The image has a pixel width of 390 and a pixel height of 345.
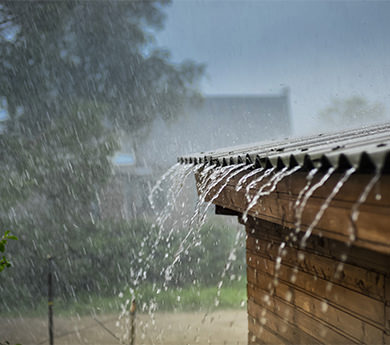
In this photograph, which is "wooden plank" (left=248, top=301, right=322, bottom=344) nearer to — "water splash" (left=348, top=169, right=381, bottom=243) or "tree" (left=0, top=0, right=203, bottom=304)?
"water splash" (left=348, top=169, right=381, bottom=243)

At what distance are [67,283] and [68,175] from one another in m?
3.30

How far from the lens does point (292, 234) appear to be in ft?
8.17

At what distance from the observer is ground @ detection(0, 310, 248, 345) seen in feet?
31.9

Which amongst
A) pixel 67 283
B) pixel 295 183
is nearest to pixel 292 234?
pixel 295 183

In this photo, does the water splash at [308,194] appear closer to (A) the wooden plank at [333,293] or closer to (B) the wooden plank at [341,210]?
(B) the wooden plank at [341,210]

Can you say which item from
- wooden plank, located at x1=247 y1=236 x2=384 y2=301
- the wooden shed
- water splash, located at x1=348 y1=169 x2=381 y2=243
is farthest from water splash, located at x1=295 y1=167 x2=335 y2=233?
wooden plank, located at x1=247 y1=236 x2=384 y2=301

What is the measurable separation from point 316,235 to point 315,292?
39cm

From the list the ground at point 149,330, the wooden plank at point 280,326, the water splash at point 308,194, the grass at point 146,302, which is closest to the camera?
the water splash at point 308,194

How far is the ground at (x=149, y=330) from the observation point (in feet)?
31.9

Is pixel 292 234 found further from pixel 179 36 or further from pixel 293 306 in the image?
pixel 179 36

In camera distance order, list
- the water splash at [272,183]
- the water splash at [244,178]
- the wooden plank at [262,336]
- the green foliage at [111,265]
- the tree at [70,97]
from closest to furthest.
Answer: the water splash at [272,183]
the water splash at [244,178]
the wooden plank at [262,336]
the green foliage at [111,265]
the tree at [70,97]

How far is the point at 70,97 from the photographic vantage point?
16062 mm

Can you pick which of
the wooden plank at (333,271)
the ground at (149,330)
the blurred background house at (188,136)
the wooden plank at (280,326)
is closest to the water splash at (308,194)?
the wooden plank at (333,271)

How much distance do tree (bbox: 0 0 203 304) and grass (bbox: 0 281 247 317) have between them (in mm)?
1799
